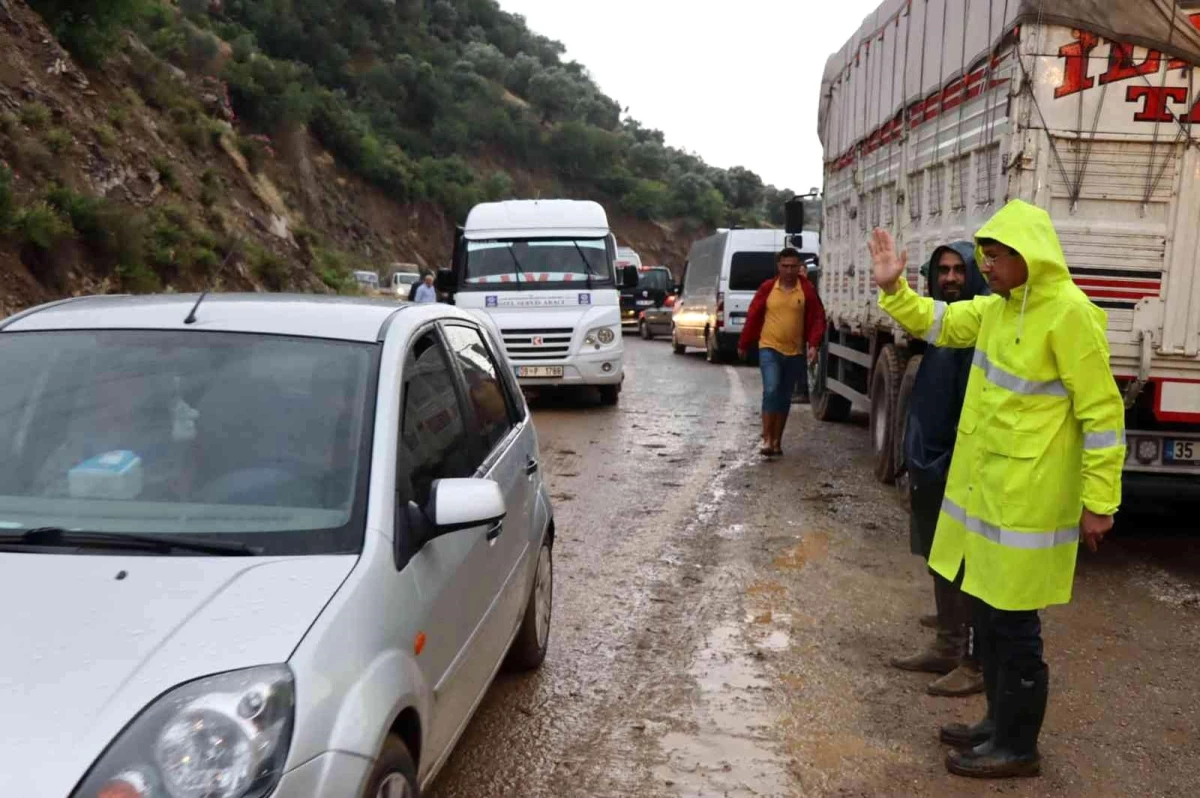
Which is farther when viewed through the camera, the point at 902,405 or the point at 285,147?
the point at 285,147

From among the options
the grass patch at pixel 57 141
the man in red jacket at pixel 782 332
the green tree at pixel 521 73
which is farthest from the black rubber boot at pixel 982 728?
the green tree at pixel 521 73

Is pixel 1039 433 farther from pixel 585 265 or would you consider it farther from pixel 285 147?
pixel 285 147

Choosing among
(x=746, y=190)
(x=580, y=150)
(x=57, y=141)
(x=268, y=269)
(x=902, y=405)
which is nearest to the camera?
(x=902, y=405)

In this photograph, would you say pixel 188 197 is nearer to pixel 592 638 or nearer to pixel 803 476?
pixel 803 476

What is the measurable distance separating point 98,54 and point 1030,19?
65.8 feet

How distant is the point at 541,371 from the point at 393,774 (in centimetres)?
1186

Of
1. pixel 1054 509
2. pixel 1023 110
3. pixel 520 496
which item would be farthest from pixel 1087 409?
pixel 1023 110

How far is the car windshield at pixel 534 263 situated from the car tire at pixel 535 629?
9.98m

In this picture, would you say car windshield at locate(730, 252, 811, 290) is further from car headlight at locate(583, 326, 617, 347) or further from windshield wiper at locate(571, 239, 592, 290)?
car headlight at locate(583, 326, 617, 347)

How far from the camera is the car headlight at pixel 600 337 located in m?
14.6

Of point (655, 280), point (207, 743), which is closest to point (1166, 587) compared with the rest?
point (207, 743)

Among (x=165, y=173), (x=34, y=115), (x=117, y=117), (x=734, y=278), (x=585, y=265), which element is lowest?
(x=734, y=278)

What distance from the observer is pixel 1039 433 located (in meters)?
3.90

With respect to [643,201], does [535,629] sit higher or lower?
lower
